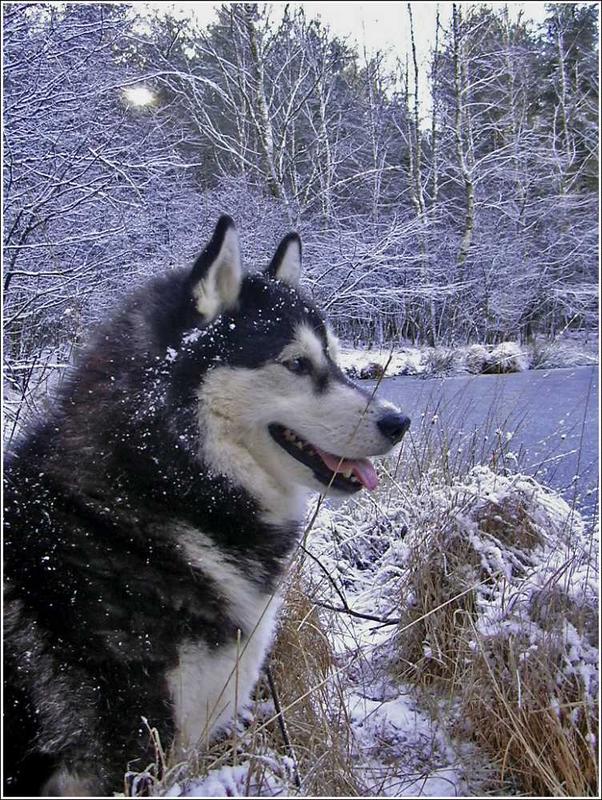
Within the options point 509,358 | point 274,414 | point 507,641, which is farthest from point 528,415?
point 274,414

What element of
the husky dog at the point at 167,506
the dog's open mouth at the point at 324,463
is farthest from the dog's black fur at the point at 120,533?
the dog's open mouth at the point at 324,463

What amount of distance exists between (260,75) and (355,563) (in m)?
2.75

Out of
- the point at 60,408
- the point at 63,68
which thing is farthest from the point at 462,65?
the point at 60,408

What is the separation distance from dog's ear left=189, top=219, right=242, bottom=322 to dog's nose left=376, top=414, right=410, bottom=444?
1.72 ft

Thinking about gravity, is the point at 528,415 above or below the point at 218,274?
below

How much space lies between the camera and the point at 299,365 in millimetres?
1600

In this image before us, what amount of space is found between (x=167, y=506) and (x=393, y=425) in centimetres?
64

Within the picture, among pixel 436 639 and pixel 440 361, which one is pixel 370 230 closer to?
pixel 440 361

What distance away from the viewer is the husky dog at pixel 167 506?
1.25 metres

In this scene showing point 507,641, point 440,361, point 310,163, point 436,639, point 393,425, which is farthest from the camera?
point 440,361

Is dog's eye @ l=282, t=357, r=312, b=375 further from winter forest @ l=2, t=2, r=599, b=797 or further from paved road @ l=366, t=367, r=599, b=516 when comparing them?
paved road @ l=366, t=367, r=599, b=516

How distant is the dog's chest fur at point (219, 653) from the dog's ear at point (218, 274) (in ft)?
1.98

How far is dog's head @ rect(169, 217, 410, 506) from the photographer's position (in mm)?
1491

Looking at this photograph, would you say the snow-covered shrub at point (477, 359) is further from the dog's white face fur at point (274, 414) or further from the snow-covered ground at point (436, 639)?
the dog's white face fur at point (274, 414)
